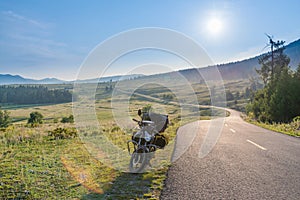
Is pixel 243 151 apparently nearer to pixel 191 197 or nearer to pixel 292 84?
pixel 191 197

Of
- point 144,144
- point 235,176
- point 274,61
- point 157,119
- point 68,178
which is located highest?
point 274,61

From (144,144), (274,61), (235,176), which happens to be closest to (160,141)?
(144,144)

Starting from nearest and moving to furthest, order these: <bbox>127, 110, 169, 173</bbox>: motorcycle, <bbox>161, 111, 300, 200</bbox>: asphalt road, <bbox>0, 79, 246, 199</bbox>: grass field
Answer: <bbox>161, 111, 300, 200</bbox>: asphalt road → <bbox>0, 79, 246, 199</bbox>: grass field → <bbox>127, 110, 169, 173</bbox>: motorcycle

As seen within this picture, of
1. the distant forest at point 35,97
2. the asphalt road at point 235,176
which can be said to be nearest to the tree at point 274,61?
the asphalt road at point 235,176

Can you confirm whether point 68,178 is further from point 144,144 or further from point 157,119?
point 157,119

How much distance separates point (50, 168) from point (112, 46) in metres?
3.93

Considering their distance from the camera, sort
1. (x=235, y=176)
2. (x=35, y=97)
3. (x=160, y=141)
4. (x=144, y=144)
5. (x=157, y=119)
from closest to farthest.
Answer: (x=235, y=176) < (x=144, y=144) < (x=160, y=141) < (x=157, y=119) < (x=35, y=97)

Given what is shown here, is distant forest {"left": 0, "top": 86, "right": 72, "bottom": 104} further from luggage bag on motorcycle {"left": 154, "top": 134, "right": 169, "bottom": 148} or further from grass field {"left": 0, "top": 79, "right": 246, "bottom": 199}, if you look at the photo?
luggage bag on motorcycle {"left": 154, "top": 134, "right": 169, "bottom": 148}

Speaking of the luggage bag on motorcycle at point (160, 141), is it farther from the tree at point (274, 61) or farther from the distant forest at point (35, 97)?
the distant forest at point (35, 97)

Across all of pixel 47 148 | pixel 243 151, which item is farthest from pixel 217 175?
pixel 47 148

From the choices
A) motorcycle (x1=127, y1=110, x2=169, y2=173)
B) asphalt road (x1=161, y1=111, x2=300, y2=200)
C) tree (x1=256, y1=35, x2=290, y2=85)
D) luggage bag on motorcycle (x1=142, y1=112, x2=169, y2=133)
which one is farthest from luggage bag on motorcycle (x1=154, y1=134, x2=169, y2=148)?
tree (x1=256, y1=35, x2=290, y2=85)

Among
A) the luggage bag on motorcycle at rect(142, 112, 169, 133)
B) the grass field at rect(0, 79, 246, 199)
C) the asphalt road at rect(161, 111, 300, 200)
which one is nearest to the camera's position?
the asphalt road at rect(161, 111, 300, 200)

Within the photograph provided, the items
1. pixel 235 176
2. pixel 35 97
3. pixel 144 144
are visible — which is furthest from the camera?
pixel 35 97

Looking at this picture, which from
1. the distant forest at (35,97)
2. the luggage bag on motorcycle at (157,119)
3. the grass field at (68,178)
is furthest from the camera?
the distant forest at (35,97)
